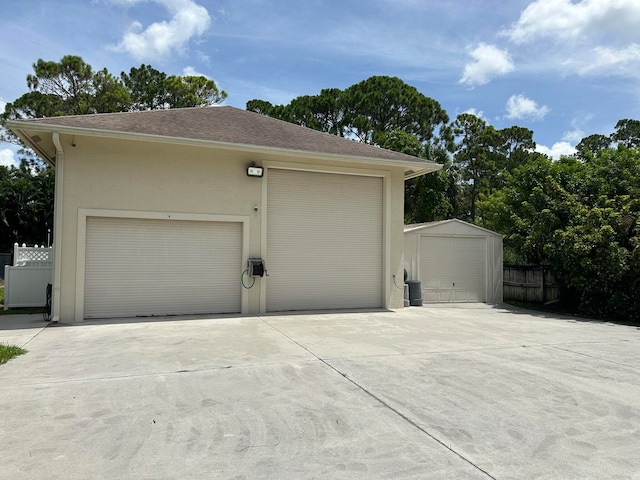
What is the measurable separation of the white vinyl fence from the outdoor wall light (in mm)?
5545

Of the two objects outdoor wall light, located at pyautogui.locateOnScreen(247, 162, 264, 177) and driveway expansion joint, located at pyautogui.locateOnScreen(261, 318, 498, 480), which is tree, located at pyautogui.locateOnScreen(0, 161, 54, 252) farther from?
driveway expansion joint, located at pyautogui.locateOnScreen(261, 318, 498, 480)

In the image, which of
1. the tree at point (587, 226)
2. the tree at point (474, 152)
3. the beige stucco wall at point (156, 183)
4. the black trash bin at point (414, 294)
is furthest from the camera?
the tree at point (474, 152)

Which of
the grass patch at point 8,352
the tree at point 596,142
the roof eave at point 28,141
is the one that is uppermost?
the tree at point 596,142

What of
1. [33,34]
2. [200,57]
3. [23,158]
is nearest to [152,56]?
[23,158]

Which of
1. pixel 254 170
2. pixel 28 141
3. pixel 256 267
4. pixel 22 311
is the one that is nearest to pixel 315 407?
pixel 256 267

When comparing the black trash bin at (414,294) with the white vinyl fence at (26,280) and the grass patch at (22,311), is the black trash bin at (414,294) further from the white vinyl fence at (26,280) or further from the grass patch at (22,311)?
the grass patch at (22,311)

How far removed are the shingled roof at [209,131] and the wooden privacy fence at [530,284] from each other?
217 inches

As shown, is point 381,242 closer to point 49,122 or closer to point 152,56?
point 49,122

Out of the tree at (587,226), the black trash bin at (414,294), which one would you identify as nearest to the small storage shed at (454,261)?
the black trash bin at (414,294)

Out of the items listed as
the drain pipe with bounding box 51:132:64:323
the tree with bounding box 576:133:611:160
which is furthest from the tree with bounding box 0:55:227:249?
the tree with bounding box 576:133:611:160

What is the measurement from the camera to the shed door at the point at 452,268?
13.1 m

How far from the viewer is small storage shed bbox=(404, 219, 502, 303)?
508 inches

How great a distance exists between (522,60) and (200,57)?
10581mm

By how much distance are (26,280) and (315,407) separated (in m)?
9.79
